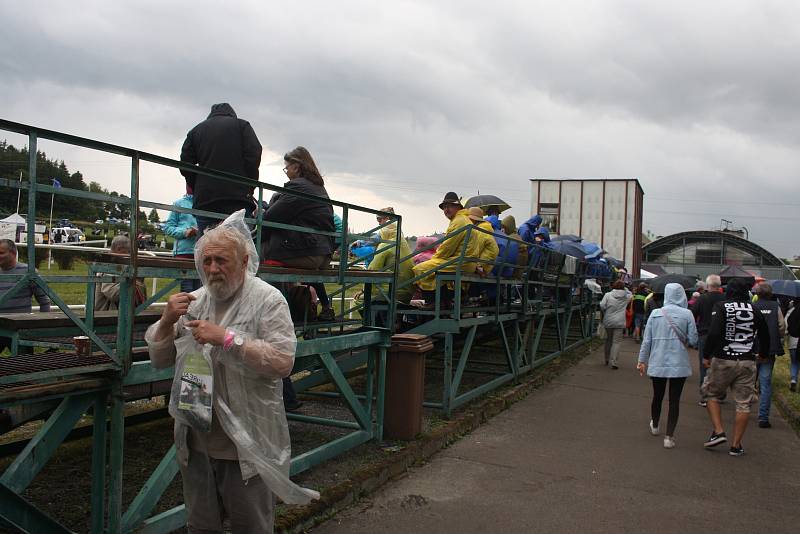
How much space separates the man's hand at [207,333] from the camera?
2795mm

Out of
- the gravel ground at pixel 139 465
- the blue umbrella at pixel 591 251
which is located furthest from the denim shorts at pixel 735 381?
the blue umbrella at pixel 591 251

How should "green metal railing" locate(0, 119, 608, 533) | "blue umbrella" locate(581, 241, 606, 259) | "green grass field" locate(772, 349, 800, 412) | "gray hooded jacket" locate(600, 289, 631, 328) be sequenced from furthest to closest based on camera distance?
"blue umbrella" locate(581, 241, 606, 259)
"gray hooded jacket" locate(600, 289, 631, 328)
"green grass field" locate(772, 349, 800, 412)
"green metal railing" locate(0, 119, 608, 533)

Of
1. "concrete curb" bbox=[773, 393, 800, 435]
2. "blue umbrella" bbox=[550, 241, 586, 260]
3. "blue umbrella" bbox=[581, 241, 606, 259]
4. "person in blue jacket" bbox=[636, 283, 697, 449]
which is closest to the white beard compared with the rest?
"person in blue jacket" bbox=[636, 283, 697, 449]

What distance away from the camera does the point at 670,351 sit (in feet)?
25.5

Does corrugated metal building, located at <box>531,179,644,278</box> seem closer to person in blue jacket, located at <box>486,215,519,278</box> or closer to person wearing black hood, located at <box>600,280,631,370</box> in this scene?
person wearing black hood, located at <box>600,280,631,370</box>

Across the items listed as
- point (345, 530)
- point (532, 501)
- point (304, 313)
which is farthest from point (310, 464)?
point (532, 501)

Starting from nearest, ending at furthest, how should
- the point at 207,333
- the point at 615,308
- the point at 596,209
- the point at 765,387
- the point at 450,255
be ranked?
the point at 207,333 < the point at 450,255 < the point at 765,387 < the point at 615,308 < the point at 596,209

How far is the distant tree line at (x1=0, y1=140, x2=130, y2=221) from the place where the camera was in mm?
2875

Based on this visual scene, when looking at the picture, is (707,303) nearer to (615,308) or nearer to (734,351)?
(734,351)

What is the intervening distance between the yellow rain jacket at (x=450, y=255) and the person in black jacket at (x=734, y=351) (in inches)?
107

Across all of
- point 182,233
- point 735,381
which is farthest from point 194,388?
point 735,381

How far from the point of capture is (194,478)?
3.04 m

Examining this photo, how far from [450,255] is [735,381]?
335cm

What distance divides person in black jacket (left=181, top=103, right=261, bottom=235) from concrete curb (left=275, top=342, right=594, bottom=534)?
212cm
